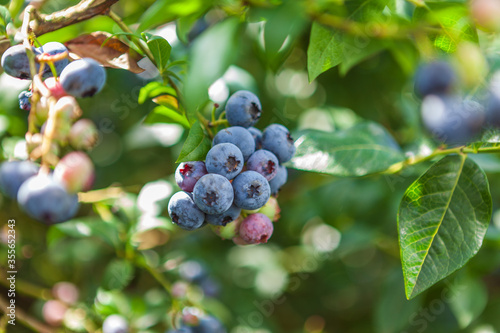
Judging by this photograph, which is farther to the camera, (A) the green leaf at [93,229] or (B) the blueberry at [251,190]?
(A) the green leaf at [93,229]

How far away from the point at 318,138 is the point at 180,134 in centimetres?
61

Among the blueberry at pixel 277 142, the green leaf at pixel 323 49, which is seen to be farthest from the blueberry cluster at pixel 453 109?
the blueberry at pixel 277 142

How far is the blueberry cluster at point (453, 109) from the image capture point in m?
0.90

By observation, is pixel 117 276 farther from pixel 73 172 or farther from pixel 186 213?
pixel 73 172

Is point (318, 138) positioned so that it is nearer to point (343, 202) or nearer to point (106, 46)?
point (106, 46)

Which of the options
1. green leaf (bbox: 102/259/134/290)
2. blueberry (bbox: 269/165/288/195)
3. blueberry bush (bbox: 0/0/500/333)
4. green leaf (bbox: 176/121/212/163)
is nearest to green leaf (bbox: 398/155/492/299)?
blueberry bush (bbox: 0/0/500/333)

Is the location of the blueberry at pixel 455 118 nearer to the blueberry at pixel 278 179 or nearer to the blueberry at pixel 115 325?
the blueberry at pixel 278 179

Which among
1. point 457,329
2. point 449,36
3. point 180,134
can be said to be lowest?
point 457,329

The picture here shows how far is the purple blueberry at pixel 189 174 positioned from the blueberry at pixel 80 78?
259mm

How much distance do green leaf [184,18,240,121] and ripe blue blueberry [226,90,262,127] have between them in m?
0.13

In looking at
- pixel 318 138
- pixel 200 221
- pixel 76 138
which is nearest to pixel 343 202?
pixel 318 138

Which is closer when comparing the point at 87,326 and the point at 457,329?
the point at 87,326

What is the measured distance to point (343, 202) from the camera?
2.07m

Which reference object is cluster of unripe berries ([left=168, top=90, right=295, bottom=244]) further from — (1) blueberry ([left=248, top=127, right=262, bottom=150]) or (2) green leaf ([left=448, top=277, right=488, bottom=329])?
(2) green leaf ([left=448, top=277, right=488, bottom=329])
